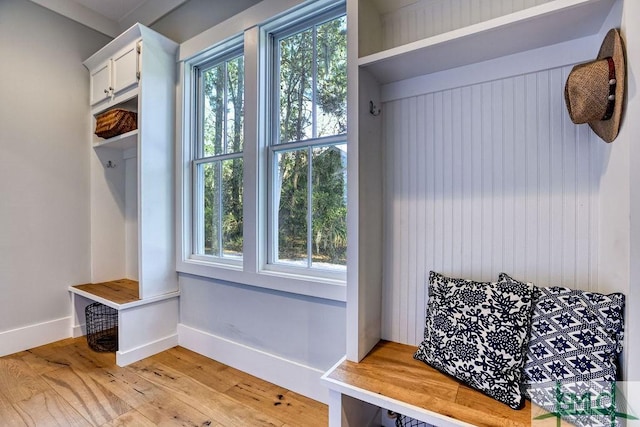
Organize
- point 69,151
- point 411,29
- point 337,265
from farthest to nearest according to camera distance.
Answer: point 69,151
point 337,265
point 411,29

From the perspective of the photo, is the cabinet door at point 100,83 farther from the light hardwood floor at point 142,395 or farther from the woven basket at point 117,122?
the light hardwood floor at point 142,395

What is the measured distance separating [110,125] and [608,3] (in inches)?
119

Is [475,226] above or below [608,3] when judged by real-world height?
below

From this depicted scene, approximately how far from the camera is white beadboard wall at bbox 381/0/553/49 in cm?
135

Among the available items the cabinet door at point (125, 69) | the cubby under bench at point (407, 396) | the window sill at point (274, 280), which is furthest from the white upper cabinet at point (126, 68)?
the cubby under bench at point (407, 396)

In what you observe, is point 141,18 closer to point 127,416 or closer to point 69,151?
point 69,151

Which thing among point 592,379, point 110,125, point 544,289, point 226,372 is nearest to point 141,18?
point 110,125

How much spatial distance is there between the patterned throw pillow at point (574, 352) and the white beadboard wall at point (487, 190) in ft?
0.55

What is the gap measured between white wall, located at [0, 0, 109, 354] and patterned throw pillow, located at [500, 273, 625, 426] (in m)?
3.33

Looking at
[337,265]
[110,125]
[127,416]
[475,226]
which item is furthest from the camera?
[110,125]

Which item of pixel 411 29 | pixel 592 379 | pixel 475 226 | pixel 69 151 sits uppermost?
pixel 411 29

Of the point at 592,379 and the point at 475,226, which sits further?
the point at 475,226

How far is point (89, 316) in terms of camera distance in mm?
2744

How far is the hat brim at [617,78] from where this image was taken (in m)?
0.95
